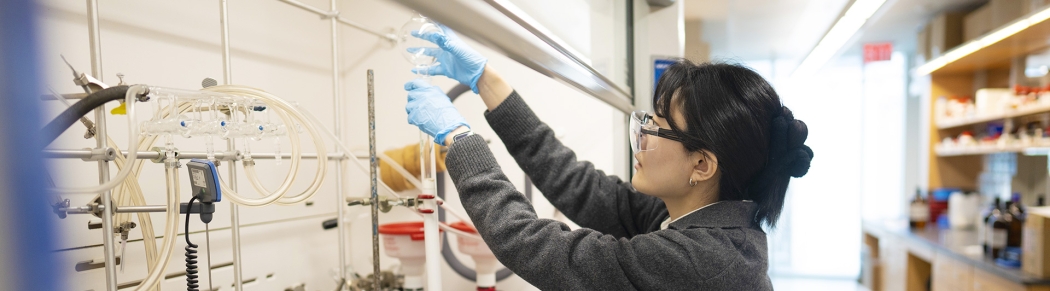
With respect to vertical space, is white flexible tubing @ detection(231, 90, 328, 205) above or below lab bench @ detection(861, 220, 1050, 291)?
above

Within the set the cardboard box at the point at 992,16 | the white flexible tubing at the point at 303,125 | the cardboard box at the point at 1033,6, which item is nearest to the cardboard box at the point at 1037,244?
the cardboard box at the point at 1033,6

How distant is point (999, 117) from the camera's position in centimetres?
285

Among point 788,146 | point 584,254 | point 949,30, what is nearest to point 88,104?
point 584,254

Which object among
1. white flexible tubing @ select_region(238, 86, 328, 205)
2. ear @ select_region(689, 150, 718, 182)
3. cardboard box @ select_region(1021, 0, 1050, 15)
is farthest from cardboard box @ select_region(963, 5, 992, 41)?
white flexible tubing @ select_region(238, 86, 328, 205)

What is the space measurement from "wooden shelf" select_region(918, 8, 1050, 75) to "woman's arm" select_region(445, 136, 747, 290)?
2.53 m

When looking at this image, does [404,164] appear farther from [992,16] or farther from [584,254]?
[992,16]

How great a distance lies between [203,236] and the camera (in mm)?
1635

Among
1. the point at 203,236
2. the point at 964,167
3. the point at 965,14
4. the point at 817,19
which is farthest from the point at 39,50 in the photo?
the point at 964,167

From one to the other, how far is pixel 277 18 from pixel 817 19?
89.0 inches

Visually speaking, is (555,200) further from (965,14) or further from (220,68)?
(965,14)

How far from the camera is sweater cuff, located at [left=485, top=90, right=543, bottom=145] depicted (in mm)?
1066

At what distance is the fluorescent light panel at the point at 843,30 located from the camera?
1757 millimetres

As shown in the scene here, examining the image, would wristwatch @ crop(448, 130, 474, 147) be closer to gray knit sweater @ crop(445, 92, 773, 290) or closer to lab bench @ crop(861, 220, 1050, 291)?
gray knit sweater @ crop(445, 92, 773, 290)

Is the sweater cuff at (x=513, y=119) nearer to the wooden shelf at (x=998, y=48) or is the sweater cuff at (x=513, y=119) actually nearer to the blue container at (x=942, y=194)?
the wooden shelf at (x=998, y=48)
